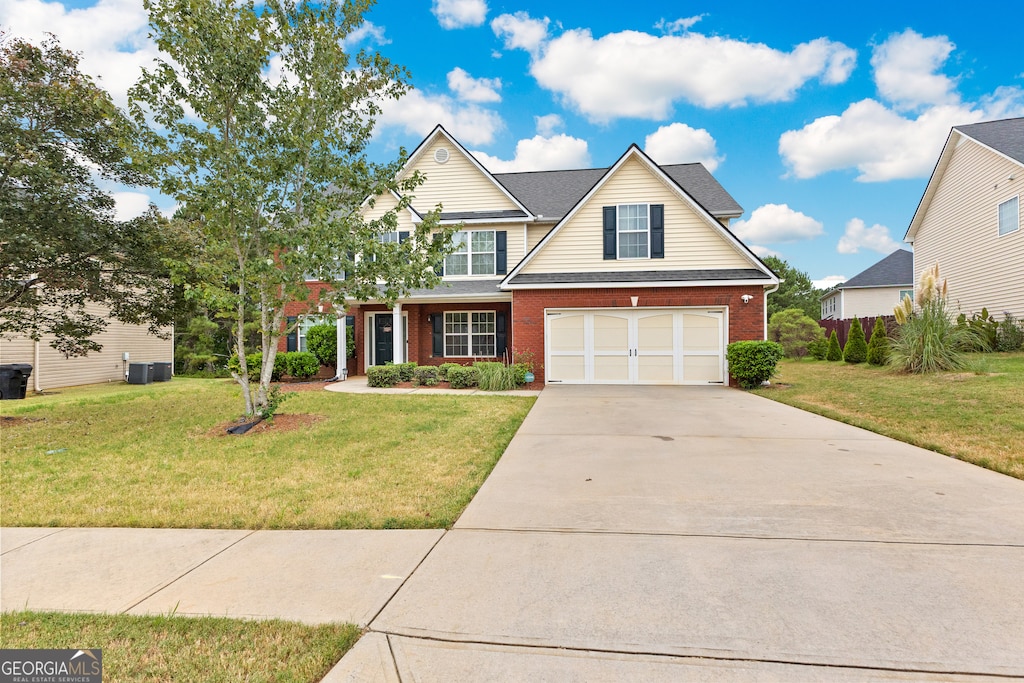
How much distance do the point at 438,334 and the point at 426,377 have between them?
3133mm

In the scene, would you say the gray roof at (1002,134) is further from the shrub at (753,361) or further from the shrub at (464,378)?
the shrub at (464,378)

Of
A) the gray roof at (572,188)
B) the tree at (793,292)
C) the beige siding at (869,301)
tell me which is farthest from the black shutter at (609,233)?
the tree at (793,292)

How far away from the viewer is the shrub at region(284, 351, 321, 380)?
55.0 feet

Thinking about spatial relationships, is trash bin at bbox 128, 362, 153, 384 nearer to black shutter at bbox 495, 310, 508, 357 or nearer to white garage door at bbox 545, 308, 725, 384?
black shutter at bbox 495, 310, 508, 357

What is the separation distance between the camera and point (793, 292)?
55.6m

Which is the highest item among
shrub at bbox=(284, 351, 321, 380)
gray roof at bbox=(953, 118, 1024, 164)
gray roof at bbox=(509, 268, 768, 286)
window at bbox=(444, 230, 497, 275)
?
gray roof at bbox=(953, 118, 1024, 164)

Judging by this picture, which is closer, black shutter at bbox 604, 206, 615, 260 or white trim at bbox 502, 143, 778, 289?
white trim at bbox 502, 143, 778, 289

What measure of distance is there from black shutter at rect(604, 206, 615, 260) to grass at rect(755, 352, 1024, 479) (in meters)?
5.63

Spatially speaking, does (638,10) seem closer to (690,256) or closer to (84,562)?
(690,256)

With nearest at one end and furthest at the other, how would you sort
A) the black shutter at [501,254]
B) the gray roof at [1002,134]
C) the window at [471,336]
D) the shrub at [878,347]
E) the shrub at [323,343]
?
the shrub at [878,347], the gray roof at [1002,134], the black shutter at [501,254], the shrub at [323,343], the window at [471,336]

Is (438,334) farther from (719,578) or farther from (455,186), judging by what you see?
(719,578)

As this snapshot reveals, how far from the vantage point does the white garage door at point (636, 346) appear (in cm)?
1425

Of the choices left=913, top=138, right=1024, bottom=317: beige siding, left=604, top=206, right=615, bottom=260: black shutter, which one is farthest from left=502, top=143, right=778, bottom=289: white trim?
left=913, top=138, right=1024, bottom=317: beige siding

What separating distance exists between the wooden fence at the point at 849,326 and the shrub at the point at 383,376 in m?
17.5
